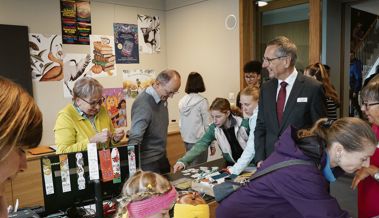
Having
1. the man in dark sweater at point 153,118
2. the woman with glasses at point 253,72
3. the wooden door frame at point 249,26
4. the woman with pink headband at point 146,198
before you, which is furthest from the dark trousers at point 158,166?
the wooden door frame at point 249,26

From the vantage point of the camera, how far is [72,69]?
4332 millimetres

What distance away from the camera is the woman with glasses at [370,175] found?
1.70 metres

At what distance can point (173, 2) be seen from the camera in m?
5.17

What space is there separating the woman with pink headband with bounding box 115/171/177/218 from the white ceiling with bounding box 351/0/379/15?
384 centimetres

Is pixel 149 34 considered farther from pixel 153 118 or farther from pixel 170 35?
pixel 153 118

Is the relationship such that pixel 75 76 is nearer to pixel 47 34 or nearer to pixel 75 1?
pixel 47 34

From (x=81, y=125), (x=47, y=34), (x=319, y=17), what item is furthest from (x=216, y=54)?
(x=81, y=125)

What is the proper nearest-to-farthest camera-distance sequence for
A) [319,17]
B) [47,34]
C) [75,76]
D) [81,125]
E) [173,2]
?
[81,125] < [319,17] < [47,34] < [75,76] < [173,2]

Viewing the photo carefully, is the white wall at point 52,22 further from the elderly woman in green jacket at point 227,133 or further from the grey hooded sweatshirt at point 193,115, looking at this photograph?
the elderly woman in green jacket at point 227,133

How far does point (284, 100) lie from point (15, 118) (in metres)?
2.01

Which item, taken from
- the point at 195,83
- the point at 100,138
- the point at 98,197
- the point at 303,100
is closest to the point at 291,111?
the point at 303,100

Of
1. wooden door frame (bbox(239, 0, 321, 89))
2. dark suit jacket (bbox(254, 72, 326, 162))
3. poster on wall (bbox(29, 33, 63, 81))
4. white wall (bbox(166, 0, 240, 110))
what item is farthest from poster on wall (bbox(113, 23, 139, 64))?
dark suit jacket (bbox(254, 72, 326, 162))

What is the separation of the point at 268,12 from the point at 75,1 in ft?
8.34

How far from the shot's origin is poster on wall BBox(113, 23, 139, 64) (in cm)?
476
